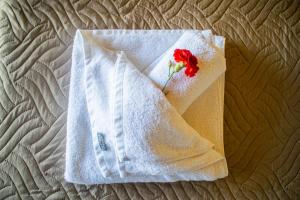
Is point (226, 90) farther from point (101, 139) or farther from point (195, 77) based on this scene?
point (101, 139)

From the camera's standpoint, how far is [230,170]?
2.80ft

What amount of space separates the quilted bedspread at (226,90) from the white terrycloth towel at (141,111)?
5 centimetres

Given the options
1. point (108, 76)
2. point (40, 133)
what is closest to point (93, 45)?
point (108, 76)

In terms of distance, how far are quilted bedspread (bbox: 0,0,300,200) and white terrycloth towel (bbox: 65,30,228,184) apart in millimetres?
54

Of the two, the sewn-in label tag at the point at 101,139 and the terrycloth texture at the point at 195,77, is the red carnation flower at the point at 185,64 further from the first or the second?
the sewn-in label tag at the point at 101,139

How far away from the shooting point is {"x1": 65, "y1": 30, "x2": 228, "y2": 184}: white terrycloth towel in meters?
0.72

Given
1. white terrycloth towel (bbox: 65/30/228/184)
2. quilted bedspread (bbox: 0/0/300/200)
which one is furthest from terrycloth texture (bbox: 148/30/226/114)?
quilted bedspread (bbox: 0/0/300/200)

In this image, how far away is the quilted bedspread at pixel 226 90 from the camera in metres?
0.82

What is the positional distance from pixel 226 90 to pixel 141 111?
31 cm

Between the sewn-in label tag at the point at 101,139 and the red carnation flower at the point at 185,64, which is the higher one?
the red carnation flower at the point at 185,64

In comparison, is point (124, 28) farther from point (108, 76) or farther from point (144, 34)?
point (108, 76)

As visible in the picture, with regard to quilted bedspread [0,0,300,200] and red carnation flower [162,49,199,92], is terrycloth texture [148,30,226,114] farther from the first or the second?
quilted bedspread [0,0,300,200]

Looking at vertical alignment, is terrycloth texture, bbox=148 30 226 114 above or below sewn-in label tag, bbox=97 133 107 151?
above

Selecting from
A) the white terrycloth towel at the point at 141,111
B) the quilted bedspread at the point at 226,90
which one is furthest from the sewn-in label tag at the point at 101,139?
the quilted bedspread at the point at 226,90
